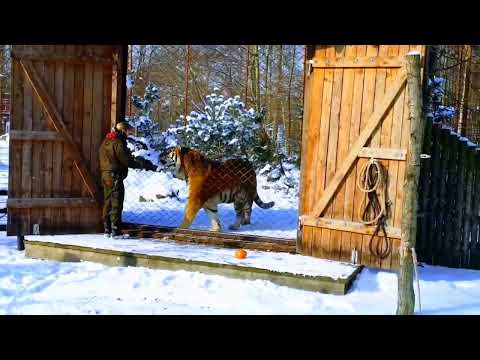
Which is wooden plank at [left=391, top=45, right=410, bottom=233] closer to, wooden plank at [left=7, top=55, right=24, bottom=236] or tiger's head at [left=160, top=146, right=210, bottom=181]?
tiger's head at [left=160, top=146, right=210, bottom=181]

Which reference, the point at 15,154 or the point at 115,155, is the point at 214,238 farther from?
the point at 15,154

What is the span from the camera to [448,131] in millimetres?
7047

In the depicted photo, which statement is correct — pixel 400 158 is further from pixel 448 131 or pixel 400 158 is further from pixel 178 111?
pixel 178 111

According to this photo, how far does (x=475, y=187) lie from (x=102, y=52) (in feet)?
17.9

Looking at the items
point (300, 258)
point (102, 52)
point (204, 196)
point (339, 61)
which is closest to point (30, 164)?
point (102, 52)

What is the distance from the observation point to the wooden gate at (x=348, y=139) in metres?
6.01

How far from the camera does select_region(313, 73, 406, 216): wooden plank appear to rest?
5.97 m

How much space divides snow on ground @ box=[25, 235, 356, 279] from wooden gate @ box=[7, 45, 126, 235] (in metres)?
0.46

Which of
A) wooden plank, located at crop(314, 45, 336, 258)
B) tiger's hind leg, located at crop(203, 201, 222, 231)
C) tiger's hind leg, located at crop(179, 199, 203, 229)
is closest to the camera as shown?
wooden plank, located at crop(314, 45, 336, 258)

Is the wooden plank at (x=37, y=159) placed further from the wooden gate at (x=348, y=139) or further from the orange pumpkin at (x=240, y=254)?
the wooden gate at (x=348, y=139)

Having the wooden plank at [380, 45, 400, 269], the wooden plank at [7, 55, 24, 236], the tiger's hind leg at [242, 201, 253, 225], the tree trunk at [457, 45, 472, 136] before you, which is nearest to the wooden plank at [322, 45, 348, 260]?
the wooden plank at [380, 45, 400, 269]

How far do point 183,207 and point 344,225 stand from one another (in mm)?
4718

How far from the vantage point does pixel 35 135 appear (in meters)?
7.18

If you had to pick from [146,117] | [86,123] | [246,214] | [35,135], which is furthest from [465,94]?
[35,135]
